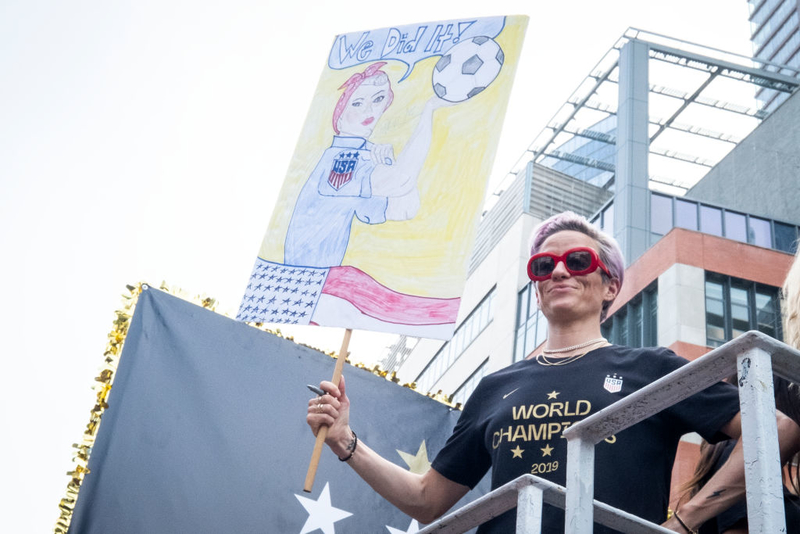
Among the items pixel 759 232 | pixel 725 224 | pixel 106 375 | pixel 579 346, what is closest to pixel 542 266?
pixel 579 346

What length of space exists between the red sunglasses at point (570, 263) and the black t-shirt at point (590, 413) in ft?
0.96

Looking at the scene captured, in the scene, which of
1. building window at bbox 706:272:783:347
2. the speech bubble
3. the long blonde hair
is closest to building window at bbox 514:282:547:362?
building window at bbox 706:272:783:347

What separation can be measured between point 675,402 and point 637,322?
24.5 m

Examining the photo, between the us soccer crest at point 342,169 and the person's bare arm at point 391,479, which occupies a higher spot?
the us soccer crest at point 342,169

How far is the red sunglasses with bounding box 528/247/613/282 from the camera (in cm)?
317

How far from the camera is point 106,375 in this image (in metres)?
4.26

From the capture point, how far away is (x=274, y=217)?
4598 millimetres

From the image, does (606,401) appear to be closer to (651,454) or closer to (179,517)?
(651,454)

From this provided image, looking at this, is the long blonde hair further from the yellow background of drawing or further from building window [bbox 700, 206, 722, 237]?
building window [bbox 700, 206, 722, 237]

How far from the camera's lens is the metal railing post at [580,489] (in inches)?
66.8

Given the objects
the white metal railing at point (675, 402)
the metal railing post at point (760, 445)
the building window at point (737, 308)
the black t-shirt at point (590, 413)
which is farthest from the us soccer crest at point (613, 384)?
the building window at point (737, 308)

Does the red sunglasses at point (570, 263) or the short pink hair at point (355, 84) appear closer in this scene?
the red sunglasses at point (570, 263)

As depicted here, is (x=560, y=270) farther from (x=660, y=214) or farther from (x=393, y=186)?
(x=660, y=214)

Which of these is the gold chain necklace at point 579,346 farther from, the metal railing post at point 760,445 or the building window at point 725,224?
the building window at point 725,224
